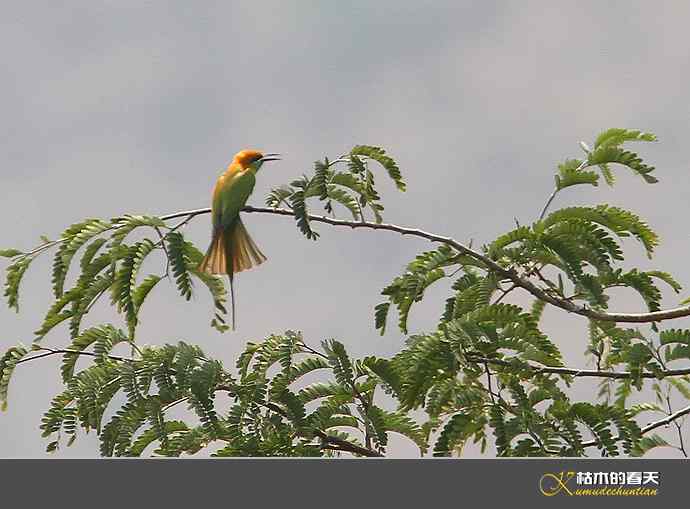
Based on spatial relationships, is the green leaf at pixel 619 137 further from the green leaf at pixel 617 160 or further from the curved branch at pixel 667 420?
the curved branch at pixel 667 420

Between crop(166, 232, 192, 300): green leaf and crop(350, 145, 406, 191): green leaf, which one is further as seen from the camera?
crop(350, 145, 406, 191): green leaf

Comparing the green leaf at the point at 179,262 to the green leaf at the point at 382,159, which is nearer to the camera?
the green leaf at the point at 179,262

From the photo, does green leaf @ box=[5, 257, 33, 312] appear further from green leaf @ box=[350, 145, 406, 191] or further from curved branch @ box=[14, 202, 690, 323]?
green leaf @ box=[350, 145, 406, 191]

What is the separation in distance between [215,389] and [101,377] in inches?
23.8

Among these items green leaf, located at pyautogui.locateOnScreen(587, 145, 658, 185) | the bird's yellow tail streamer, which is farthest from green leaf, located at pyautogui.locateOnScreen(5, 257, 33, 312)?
green leaf, located at pyautogui.locateOnScreen(587, 145, 658, 185)

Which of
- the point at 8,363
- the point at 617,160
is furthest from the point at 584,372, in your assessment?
the point at 8,363

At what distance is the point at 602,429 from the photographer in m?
5.24

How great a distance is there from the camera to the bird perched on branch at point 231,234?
568 cm

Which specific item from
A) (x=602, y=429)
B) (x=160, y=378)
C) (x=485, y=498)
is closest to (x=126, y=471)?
(x=485, y=498)

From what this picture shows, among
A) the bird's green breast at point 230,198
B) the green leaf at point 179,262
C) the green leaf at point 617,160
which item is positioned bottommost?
the green leaf at point 179,262

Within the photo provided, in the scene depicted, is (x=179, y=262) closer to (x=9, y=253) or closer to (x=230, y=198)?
(x=230, y=198)

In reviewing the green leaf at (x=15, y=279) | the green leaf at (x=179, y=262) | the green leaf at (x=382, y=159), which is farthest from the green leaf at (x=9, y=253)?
the green leaf at (x=382, y=159)

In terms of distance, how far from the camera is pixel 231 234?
5.73 m

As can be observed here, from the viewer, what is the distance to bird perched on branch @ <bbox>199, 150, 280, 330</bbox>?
224 inches
